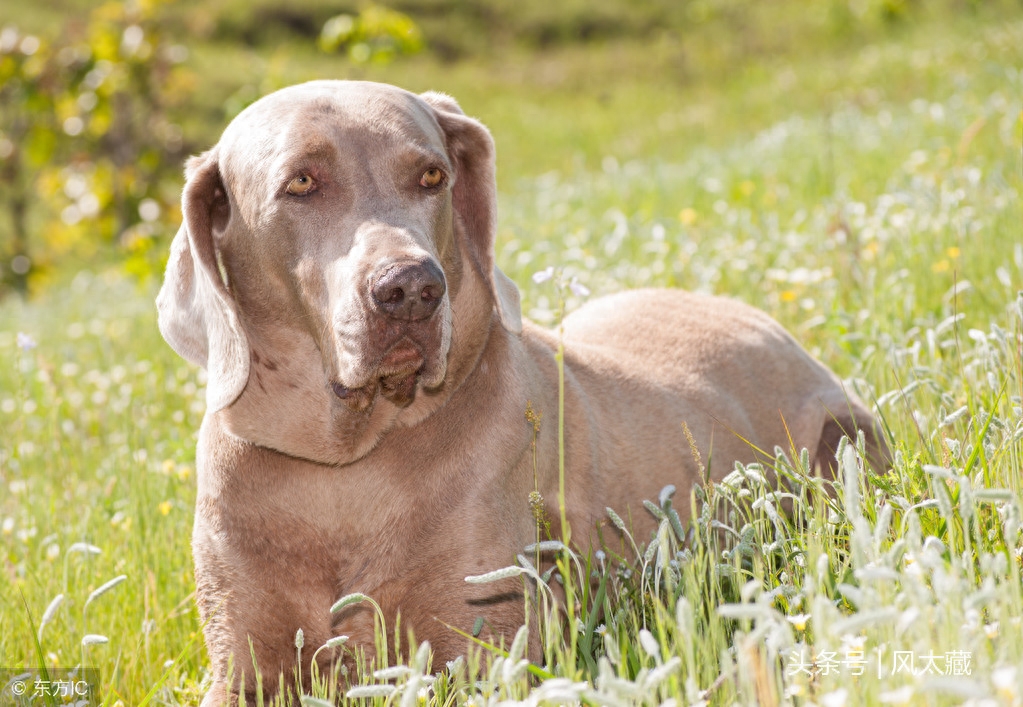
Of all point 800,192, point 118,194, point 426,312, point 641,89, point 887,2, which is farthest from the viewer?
point 641,89

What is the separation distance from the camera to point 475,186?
327cm

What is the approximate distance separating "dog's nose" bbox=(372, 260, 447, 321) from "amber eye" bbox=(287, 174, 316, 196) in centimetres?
45

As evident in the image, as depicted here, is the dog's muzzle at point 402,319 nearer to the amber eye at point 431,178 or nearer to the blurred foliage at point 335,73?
the amber eye at point 431,178

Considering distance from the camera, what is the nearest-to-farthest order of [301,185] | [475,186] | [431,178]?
[301,185] → [431,178] → [475,186]

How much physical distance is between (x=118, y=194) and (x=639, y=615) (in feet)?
44.6

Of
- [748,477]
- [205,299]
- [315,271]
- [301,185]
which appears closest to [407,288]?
[315,271]

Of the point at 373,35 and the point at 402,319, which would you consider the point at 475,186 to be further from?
the point at 373,35

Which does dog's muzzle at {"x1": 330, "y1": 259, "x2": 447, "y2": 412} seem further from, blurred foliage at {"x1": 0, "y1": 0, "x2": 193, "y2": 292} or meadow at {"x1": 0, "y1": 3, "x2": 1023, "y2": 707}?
blurred foliage at {"x1": 0, "y1": 0, "x2": 193, "y2": 292}

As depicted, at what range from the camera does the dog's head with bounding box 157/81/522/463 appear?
2.71 metres

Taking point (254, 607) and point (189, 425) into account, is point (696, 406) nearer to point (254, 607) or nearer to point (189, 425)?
point (254, 607)

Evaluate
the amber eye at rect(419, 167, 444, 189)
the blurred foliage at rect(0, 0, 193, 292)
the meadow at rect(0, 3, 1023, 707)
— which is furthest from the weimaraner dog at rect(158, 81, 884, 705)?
the blurred foliage at rect(0, 0, 193, 292)

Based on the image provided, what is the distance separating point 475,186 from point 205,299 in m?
0.90

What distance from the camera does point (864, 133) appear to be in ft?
30.9

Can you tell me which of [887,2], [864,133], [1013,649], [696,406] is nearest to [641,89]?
[887,2]
